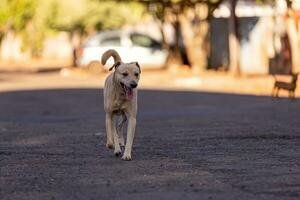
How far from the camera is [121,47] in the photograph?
138 ft

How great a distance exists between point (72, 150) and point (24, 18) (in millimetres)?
67356

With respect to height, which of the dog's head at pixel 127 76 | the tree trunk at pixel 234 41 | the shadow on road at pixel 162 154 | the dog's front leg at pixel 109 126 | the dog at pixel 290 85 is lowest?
the shadow on road at pixel 162 154

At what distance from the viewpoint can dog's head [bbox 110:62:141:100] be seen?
11.3 metres

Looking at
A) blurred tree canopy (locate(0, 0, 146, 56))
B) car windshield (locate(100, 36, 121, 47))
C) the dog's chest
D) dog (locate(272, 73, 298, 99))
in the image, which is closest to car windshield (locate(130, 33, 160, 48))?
car windshield (locate(100, 36, 121, 47))

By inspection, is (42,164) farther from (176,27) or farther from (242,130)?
(176,27)

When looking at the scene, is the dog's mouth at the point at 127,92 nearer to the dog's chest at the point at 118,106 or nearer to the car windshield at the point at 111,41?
the dog's chest at the point at 118,106

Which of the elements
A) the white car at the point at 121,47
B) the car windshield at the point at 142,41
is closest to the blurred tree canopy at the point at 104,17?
the car windshield at the point at 142,41

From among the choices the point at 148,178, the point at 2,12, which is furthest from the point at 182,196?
the point at 2,12

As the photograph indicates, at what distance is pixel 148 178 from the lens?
970 cm

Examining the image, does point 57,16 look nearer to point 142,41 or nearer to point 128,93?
point 142,41

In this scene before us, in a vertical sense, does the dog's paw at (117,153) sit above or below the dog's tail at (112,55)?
below

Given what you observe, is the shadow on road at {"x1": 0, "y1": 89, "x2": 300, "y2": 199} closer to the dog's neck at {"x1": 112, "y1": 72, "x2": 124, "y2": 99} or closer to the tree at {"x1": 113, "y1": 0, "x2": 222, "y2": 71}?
the dog's neck at {"x1": 112, "y1": 72, "x2": 124, "y2": 99}

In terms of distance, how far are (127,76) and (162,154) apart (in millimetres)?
1337

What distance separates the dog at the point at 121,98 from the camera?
446 inches
